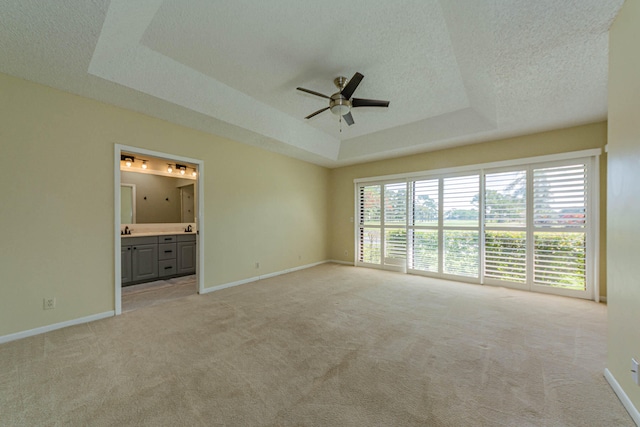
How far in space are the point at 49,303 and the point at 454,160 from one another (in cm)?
633

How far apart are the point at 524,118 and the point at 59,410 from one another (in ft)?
18.4

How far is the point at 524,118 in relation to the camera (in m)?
3.46

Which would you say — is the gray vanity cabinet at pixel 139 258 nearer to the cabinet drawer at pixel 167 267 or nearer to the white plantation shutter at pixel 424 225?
the cabinet drawer at pixel 167 267

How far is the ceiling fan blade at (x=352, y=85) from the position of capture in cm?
260

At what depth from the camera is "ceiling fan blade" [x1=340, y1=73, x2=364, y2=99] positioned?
260 cm

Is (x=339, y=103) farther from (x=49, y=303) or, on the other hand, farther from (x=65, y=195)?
(x=49, y=303)

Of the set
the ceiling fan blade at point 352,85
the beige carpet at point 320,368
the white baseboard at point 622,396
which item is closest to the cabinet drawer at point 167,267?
the beige carpet at point 320,368

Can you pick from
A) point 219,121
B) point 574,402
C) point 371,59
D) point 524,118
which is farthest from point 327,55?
point 574,402

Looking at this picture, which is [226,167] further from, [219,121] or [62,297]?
[62,297]

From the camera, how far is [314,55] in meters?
2.66

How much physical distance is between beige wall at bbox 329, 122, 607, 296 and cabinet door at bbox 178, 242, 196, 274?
11.2ft

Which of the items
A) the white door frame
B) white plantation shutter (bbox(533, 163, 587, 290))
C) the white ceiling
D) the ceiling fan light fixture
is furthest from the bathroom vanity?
white plantation shutter (bbox(533, 163, 587, 290))

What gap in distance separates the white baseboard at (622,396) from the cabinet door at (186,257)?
6006 millimetres

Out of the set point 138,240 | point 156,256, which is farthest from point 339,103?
point 156,256
